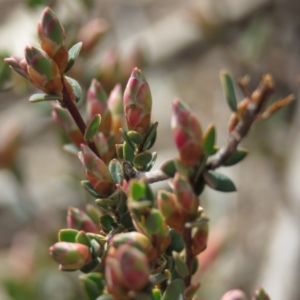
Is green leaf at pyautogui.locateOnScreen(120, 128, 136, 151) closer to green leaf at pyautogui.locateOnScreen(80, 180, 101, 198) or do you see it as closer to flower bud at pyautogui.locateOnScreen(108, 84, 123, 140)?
green leaf at pyautogui.locateOnScreen(80, 180, 101, 198)

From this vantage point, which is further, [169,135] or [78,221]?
[169,135]

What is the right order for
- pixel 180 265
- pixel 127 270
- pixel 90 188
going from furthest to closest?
pixel 90 188, pixel 180 265, pixel 127 270

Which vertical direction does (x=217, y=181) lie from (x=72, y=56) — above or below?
below

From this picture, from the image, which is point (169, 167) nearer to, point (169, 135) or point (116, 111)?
point (116, 111)

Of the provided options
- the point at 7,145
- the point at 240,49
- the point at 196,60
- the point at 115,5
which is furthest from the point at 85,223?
the point at 115,5

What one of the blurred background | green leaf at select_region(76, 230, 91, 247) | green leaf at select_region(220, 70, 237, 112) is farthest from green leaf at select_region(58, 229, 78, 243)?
the blurred background

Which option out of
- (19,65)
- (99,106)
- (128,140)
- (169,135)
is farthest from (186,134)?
(169,135)

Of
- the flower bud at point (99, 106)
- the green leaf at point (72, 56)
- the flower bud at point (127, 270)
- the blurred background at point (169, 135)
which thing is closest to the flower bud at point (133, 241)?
the flower bud at point (127, 270)
